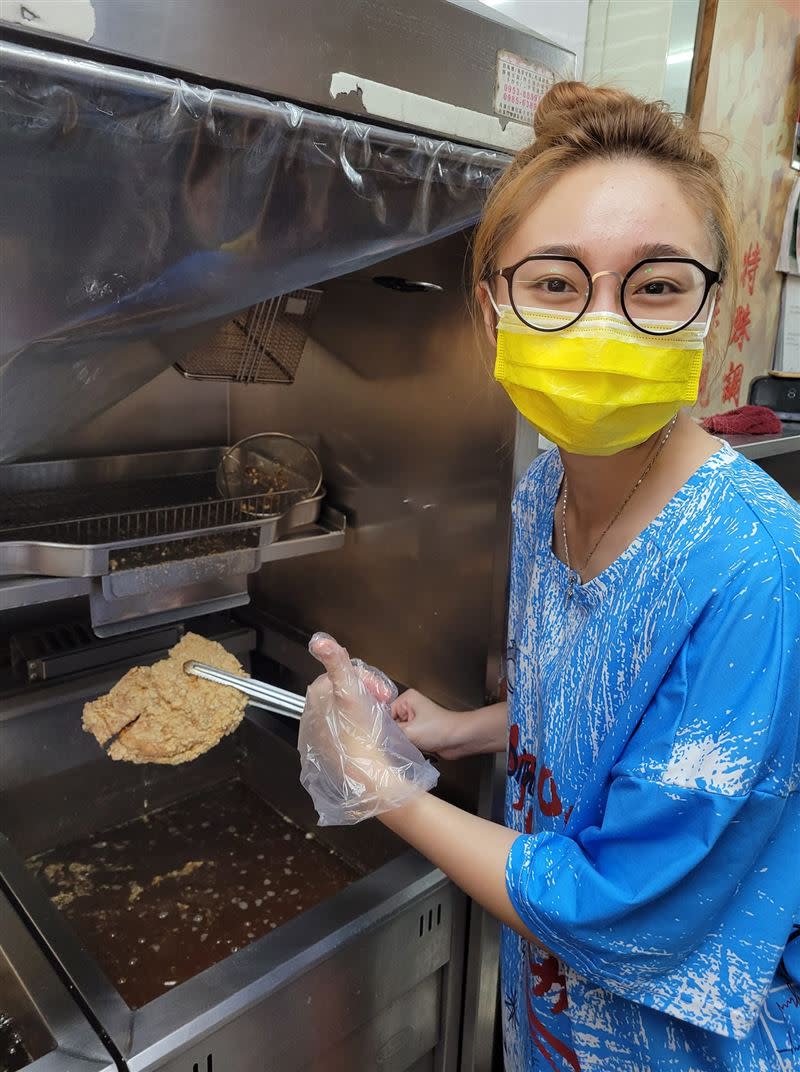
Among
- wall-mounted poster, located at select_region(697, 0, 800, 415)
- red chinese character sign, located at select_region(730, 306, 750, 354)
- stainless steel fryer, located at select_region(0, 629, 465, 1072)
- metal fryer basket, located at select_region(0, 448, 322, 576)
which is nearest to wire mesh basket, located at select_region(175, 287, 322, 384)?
metal fryer basket, located at select_region(0, 448, 322, 576)

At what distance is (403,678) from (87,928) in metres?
0.72

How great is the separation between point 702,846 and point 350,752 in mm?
430

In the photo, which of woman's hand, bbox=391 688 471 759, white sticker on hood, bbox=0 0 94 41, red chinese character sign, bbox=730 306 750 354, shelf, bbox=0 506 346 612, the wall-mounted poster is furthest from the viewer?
red chinese character sign, bbox=730 306 750 354

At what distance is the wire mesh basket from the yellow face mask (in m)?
0.67

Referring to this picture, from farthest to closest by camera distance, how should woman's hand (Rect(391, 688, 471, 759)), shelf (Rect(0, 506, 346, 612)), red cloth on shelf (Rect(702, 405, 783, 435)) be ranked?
red cloth on shelf (Rect(702, 405, 783, 435))
woman's hand (Rect(391, 688, 471, 759))
shelf (Rect(0, 506, 346, 612))

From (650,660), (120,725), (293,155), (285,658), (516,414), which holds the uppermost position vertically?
(293,155)

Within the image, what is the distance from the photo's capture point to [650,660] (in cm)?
80

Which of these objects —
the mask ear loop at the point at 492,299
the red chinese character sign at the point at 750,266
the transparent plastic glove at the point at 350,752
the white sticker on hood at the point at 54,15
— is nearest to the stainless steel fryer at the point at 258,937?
the transparent plastic glove at the point at 350,752

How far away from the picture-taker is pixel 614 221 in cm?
79

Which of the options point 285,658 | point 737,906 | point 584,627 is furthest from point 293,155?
point 285,658

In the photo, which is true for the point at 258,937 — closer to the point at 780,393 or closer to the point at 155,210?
the point at 155,210

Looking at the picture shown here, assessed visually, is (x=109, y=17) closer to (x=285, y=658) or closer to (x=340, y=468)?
(x=340, y=468)

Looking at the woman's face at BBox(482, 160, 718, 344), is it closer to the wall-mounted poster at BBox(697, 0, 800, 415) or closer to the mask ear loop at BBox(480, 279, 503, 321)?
the mask ear loop at BBox(480, 279, 503, 321)

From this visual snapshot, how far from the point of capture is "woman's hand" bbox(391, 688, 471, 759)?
1291 millimetres
